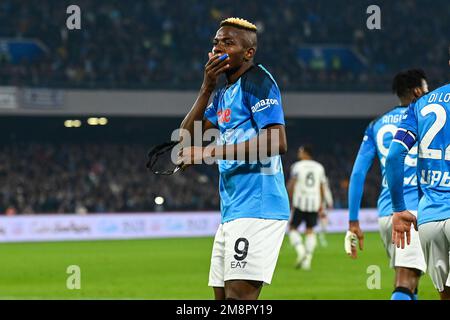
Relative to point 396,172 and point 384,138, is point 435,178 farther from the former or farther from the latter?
point 384,138

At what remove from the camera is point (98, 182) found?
120ft

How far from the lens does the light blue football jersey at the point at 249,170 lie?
19.0ft

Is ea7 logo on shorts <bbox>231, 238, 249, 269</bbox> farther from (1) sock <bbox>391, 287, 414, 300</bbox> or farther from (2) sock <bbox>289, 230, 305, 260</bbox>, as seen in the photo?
(2) sock <bbox>289, 230, 305, 260</bbox>

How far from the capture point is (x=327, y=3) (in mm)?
45344

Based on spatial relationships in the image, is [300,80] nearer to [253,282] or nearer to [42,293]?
[42,293]

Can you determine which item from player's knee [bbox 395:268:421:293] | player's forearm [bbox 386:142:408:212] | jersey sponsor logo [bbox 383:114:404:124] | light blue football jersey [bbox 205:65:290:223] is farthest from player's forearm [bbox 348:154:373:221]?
light blue football jersey [bbox 205:65:290:223]

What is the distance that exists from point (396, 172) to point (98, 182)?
31014 millimetres

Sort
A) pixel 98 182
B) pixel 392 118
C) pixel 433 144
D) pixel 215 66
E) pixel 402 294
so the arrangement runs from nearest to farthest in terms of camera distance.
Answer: pixel 215 66 → pixel 433 144 → pixel 402 294 → pixel 392 118 → pixel 98 182

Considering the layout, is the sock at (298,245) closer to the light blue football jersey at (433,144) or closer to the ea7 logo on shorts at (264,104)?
the light blue football jersey at (433,144)

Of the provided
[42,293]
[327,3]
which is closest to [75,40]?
[327,3]

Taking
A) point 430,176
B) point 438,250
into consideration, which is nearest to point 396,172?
point 430,176

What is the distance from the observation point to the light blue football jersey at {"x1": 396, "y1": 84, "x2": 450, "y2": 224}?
19.3ft

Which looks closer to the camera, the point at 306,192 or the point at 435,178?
the point at 435,178

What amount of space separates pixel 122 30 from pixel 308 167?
23.2 m
